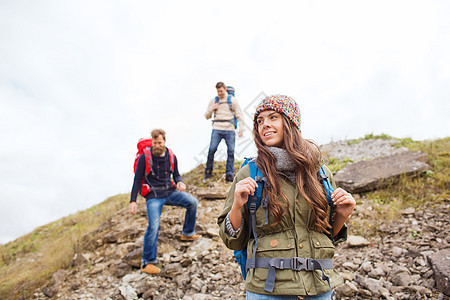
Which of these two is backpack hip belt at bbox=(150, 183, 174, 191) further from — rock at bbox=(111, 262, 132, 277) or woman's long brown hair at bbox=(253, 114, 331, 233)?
woman's long brown hair at bbox=(253, 114, 331, 233)

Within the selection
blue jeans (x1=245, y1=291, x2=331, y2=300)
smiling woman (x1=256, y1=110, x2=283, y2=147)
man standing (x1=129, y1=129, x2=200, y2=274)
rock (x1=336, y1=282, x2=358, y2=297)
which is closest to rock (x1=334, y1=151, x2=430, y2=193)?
rock (x1=336, y1=282, x2=358, y2=297)

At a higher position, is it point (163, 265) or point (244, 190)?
point (244, 190)

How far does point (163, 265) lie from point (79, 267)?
2452mm

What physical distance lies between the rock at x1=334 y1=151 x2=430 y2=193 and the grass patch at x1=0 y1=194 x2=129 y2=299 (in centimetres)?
728

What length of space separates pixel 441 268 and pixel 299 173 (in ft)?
10.5

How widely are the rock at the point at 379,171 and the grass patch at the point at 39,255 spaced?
728 cm

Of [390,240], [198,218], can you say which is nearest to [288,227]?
[390,240]

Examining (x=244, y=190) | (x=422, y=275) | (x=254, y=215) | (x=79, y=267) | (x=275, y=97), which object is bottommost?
(x=422, y=275)

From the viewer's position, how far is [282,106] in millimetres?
2264

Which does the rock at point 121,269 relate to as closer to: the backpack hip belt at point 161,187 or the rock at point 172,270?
the rock at point 172,270

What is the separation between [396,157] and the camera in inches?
311

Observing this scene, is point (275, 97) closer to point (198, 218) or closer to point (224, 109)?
point (198, 218)

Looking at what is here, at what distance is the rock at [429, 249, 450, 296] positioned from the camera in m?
3.57

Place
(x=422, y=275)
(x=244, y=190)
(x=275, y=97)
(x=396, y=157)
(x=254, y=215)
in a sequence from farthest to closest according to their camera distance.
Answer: (x=396, y=157), (x=422, y=275), (x=275, y=97), (x=254, y=215), (x=244, y=190)
